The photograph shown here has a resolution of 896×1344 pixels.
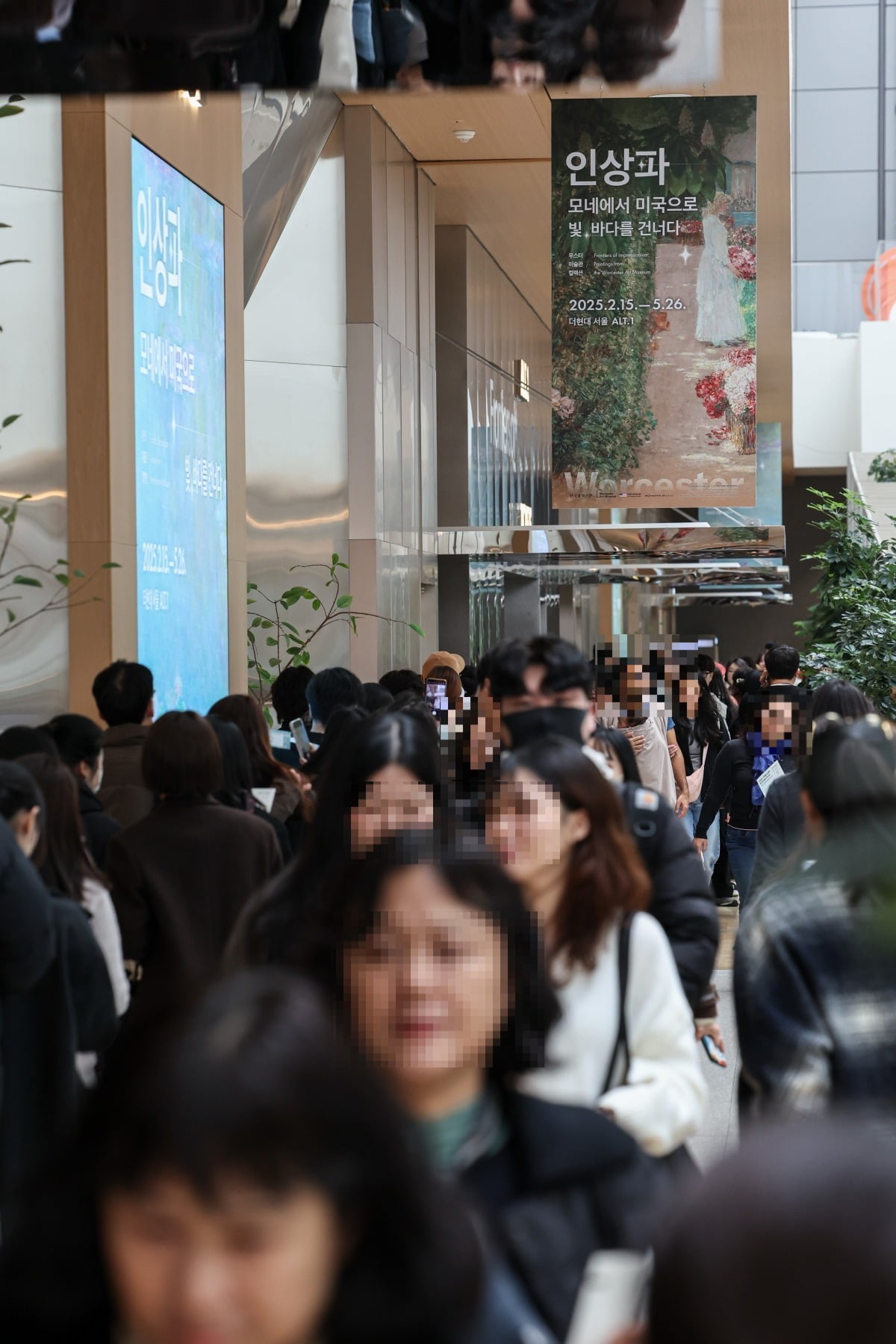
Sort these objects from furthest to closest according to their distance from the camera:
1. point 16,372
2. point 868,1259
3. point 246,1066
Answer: point 16,372 < point 246,1066 < point 868,1259

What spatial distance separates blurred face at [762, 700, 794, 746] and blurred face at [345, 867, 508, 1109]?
6.25 m

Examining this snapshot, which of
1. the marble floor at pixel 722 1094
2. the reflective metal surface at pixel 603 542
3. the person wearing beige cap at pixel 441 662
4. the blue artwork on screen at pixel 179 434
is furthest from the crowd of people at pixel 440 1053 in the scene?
the reflective metal surface at pixel 603 542

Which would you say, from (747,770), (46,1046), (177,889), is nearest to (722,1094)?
(747,770)

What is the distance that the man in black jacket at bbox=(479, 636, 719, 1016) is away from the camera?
3576mm

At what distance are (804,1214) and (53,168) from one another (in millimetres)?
7633

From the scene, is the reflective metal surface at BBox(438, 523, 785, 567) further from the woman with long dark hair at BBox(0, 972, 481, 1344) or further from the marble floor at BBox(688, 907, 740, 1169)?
the woman with long dark hair at BBox(0, 972, 481, 1344)

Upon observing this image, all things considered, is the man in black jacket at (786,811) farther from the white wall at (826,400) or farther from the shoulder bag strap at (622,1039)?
the white wall at (826,400)

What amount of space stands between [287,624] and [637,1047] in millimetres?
11458

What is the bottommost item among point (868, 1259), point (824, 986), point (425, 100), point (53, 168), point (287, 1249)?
point (824, 986)

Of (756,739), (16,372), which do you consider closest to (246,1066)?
(16,372)

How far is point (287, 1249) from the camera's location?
1.19 meters

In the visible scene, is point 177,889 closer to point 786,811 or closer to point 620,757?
point 620,757

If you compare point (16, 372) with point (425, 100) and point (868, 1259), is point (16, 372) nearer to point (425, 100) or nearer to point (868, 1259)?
point (868, 1259)

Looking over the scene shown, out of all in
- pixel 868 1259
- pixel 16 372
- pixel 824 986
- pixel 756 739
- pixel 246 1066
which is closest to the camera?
pixel 868 1259
